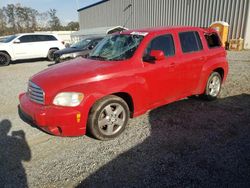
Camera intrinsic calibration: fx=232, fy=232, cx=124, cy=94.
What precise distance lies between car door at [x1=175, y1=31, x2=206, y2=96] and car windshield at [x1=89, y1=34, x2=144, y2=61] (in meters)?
0.99

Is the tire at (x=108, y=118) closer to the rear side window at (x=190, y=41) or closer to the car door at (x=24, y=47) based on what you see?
the rear side window at (x=190, y=41)

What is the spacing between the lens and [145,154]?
11.3 feet

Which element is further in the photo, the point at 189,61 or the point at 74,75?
the point at 189,61

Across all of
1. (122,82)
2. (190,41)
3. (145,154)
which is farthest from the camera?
(190,41)

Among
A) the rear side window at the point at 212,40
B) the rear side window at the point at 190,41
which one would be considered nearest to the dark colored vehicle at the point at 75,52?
the rear side window at the point at 212,40

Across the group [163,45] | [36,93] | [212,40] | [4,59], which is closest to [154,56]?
[163,45]

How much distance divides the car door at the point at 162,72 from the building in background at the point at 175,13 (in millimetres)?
14682

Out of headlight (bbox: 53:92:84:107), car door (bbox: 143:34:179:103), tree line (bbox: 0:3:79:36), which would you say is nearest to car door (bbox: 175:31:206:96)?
car door (bbox: 143:34:179:103)

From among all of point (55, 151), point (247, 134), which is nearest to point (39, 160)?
point (55, 151)

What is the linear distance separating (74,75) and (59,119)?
76 centimetres

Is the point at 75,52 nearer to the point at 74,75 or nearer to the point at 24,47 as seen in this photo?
the point at 24,47

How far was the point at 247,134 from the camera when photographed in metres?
3.95

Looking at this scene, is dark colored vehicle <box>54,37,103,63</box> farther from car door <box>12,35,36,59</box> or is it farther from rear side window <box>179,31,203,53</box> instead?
rear side window <box>179,31,203,53</box>

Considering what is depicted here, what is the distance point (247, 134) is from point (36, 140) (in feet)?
11.9
